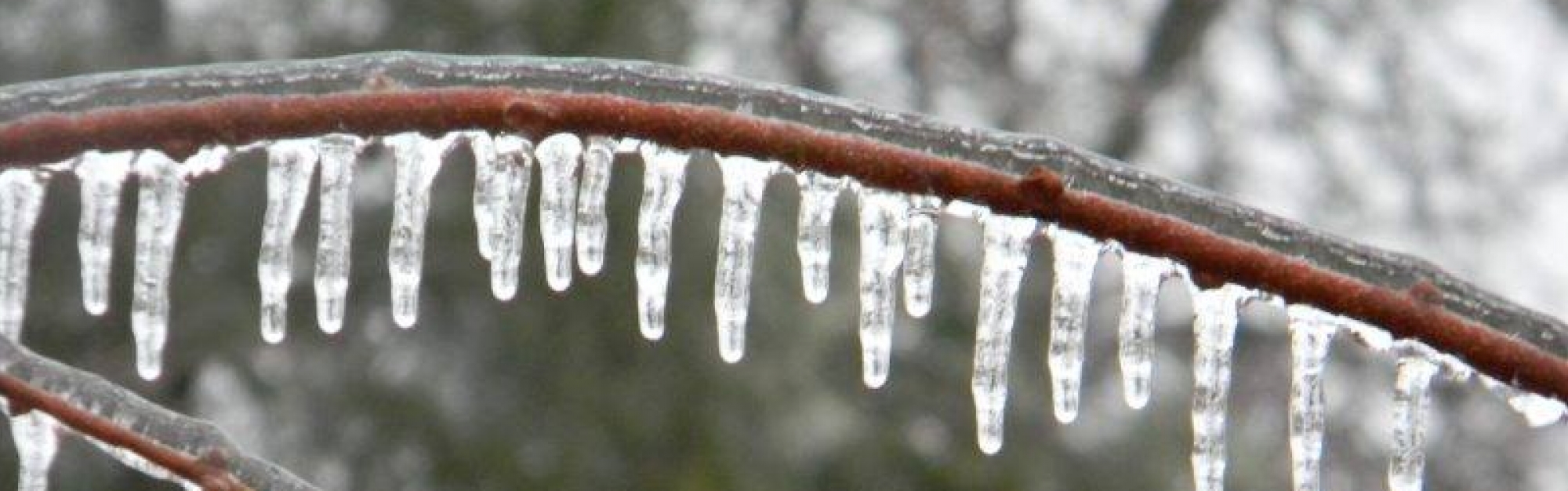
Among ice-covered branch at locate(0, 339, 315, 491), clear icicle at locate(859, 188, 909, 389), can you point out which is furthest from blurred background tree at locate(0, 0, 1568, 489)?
ice-covered branch at locate(0, 339, 315, 491)

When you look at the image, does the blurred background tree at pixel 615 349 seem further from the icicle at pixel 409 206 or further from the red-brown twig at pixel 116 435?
the red-brown twig at pixel 116 435

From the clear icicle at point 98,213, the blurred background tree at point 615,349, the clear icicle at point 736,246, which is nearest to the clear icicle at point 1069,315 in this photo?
the clear icicle at point 736,246

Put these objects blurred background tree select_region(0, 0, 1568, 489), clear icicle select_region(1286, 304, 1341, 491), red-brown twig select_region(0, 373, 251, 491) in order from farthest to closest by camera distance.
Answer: blurred background tree select_region(0, 0, 1568, 489) → clear icicle select_region(1286, 304, 1341, 491) → red-brown twig select_region(0, 373, 251, 491)

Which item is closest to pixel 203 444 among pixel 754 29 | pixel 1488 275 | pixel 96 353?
pixel 96 353

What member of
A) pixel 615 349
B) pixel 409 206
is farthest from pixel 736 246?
pixel 615 349

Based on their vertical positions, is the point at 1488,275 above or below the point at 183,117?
above

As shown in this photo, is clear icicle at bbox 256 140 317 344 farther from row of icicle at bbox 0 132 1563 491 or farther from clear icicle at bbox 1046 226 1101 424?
clear icicle at bbox 1046 226 1101 424

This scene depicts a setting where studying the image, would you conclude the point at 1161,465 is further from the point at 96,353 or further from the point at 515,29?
the point at 96,353
